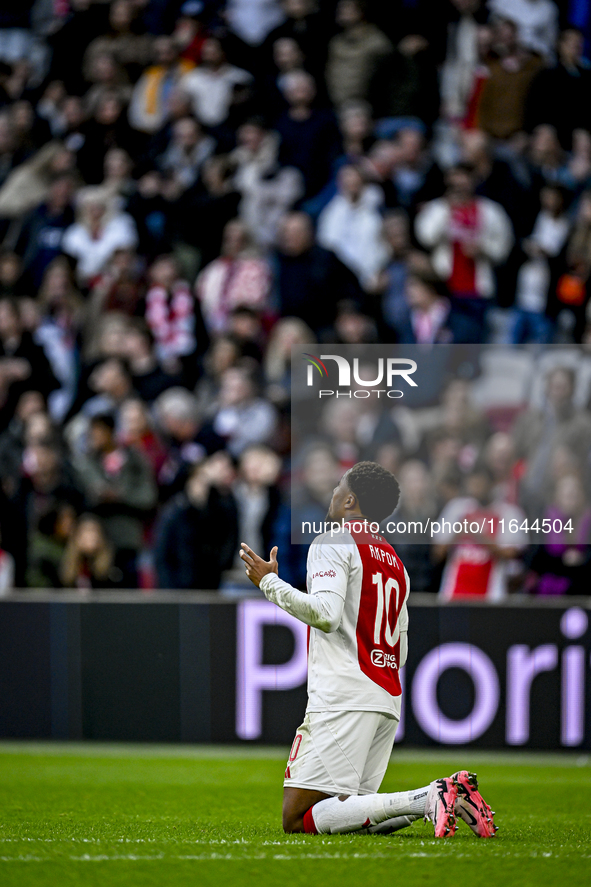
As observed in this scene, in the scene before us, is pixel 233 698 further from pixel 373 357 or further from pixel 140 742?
pixel 373 357

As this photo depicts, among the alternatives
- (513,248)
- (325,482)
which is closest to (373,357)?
(325,482)

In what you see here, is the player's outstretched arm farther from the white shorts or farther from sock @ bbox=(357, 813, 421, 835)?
sock @ bbox=(357, 813, 421, 835)

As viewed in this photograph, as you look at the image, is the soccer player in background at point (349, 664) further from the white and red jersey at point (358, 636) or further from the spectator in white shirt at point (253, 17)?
the spectator in white shirt at point (253, 17)

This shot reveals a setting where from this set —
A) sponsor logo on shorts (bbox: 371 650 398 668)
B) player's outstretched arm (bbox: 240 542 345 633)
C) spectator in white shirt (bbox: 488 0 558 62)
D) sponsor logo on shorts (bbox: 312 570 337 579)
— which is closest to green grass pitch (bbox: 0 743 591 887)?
sponsor logo on shorts (bbox: 371 650 398 668)

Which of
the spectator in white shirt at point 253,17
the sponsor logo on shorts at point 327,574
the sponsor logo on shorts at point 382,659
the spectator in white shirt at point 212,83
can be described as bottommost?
the sponsor logo on shorts at point 382,659

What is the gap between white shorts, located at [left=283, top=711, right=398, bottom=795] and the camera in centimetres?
432

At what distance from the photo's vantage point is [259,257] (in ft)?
35.5

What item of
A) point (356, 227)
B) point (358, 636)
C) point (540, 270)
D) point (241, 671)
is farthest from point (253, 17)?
point (358, 636)

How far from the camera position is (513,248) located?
1052cm

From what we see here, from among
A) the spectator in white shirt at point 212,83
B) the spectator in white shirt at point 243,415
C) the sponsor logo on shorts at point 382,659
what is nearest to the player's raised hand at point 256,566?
the sponsor logo on shorts at point 382,659

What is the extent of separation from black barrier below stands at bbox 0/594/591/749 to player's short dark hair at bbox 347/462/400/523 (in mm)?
3525

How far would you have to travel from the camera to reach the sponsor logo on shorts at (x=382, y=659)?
441 centimetres

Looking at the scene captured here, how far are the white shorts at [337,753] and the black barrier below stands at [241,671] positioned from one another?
11.5 feet

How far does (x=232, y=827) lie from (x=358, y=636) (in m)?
1.14
